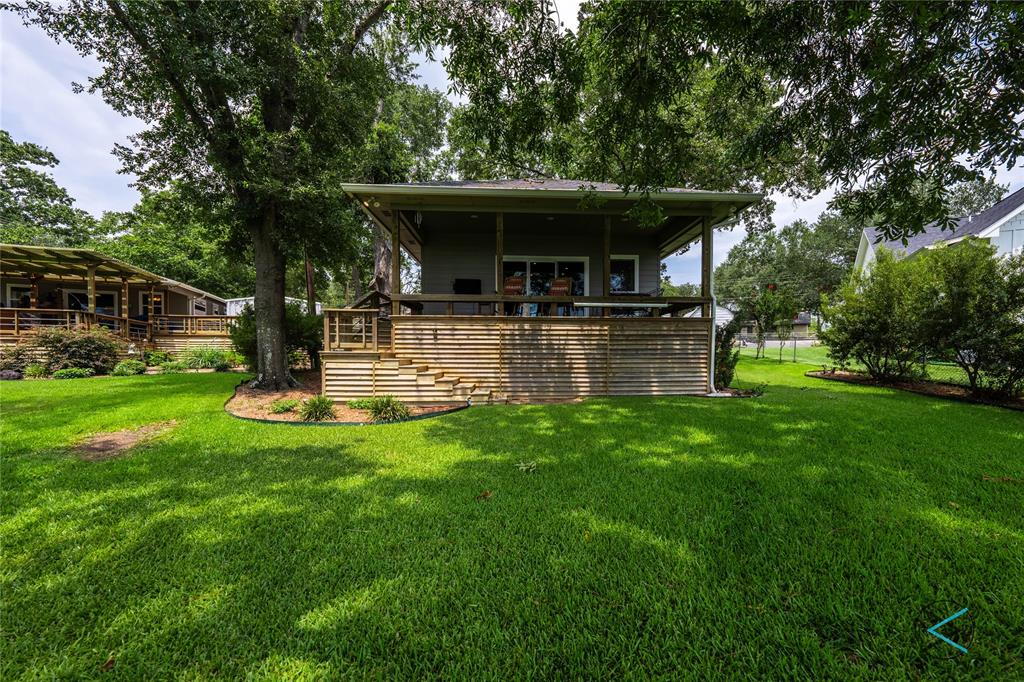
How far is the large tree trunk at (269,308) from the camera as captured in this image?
25.3 ft

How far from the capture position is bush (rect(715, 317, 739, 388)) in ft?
26.6

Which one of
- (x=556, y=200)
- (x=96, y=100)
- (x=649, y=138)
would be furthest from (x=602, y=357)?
(x=96, y=100)

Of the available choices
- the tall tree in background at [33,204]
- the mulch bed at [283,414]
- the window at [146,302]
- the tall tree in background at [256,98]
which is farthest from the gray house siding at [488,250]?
the tall tree in background at [33,204]

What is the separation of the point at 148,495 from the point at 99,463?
1419 mm

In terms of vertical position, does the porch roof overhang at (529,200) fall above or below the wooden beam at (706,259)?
above

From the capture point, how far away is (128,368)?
35.5 feet

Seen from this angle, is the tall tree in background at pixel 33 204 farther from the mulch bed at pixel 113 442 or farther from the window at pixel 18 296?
the mulch bed at pixel 113 442

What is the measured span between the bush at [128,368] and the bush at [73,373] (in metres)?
0.60

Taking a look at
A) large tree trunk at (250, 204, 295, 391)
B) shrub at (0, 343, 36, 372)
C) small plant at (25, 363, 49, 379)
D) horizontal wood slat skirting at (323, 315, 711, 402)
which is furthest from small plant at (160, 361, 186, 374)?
horizontal wood slat skirting at (323, 315, 711, 402)

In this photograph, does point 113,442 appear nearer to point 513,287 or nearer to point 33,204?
point 513,287

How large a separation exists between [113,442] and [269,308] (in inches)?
153

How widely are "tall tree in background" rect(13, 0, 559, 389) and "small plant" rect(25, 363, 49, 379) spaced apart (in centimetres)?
657

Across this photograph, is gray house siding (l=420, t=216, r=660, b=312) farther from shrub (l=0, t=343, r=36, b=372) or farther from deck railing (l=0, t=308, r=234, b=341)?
shrub (l=0, t=343, r=36, b=372)

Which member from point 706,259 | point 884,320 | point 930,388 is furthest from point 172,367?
point 930,388
